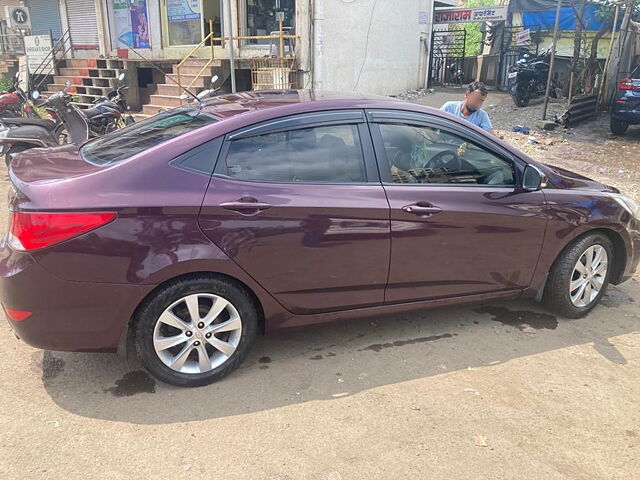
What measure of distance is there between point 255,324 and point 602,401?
6.73 ft

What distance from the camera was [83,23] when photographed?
17.2 metres

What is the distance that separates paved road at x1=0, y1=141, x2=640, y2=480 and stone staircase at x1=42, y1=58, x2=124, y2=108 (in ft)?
44.3

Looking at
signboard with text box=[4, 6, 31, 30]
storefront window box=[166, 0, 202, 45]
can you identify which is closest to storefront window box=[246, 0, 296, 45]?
storefront window box=[166, 0, 202, 45]

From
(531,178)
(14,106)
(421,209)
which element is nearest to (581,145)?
(531,178)

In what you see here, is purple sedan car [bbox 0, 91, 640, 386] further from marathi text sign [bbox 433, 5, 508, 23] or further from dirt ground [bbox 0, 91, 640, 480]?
marathi text sign [bbox 433, 5, 508, 23]

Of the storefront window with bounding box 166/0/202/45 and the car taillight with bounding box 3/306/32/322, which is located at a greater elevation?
the storefront window with bounding box 166/0/202/45

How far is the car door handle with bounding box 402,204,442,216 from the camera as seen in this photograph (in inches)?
130

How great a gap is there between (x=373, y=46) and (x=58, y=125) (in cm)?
907

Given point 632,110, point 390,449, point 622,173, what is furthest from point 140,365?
point 632,110

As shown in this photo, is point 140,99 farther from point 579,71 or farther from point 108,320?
point 108,320

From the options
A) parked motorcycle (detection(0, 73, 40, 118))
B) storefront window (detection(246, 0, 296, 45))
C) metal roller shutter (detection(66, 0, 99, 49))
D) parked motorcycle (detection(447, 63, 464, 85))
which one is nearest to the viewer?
parked motorcycle (detection(0, 73, 40, 118))

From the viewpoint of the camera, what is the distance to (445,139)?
3.57 m

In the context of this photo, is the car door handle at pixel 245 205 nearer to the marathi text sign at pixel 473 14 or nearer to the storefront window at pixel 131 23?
the storefront window at pixel 131 23

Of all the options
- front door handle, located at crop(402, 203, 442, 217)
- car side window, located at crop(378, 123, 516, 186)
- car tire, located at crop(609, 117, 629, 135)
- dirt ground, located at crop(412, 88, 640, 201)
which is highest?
car side window, located at crop(378, 123, 516, 186)
